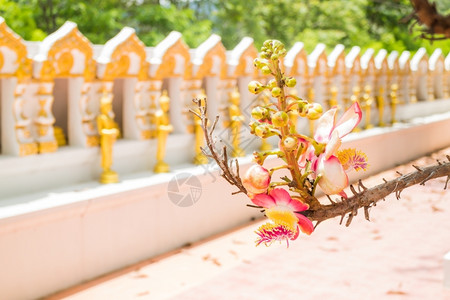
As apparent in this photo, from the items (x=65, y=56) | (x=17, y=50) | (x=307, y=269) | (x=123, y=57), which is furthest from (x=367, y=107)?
(x=17, y=50)

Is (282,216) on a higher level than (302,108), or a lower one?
lower

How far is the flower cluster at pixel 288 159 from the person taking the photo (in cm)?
57

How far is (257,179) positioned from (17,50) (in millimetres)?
3741

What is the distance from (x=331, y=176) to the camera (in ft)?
1.93

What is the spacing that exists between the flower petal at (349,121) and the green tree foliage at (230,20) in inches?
421

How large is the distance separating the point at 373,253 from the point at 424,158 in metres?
5.37

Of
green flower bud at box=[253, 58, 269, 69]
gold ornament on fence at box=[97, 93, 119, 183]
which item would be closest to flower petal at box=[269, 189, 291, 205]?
green flower bud at box=[253, 58, 269, 69]

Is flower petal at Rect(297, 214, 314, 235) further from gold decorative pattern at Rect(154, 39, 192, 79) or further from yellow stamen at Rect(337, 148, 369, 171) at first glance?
gold decorative pattern at Rect(154, 39, 192, 79)

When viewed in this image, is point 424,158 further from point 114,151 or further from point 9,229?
point 9,229

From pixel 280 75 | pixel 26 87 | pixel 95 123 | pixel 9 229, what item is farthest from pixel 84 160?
pixel 280 75

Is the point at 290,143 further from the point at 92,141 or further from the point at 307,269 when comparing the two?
the point at 92,141

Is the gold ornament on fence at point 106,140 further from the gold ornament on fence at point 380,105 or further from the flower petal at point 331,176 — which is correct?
the gold ornament on fence at point 380,105

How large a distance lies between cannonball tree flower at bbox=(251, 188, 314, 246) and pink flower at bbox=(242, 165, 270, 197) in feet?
0.05

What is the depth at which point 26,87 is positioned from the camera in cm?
422
